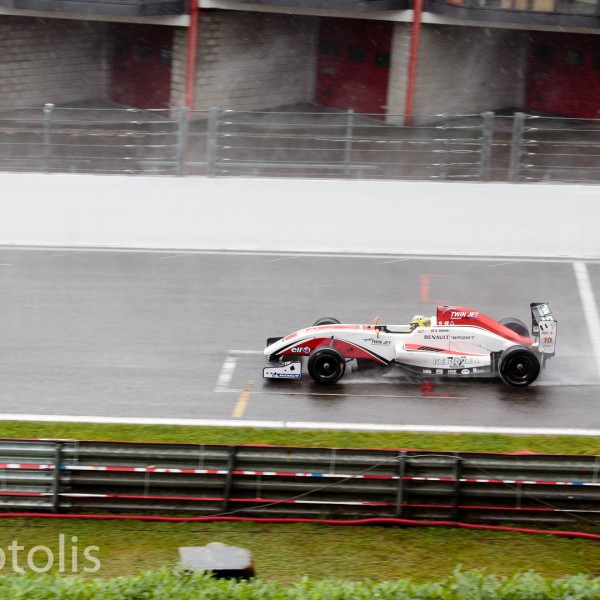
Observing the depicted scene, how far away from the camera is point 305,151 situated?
20781 millimetres

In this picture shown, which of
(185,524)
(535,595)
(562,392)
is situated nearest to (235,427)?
(185,524)

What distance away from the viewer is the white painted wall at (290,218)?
2039cm

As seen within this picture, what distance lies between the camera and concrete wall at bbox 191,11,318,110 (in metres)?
27.3

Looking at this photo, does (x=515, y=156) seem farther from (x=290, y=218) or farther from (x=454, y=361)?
(x=454, y=361)

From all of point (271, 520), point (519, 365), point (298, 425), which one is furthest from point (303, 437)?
point (519, 365)

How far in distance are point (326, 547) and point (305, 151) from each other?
35.7ft

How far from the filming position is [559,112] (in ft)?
96.9

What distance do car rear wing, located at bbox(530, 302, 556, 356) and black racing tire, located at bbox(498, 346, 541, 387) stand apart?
45cm

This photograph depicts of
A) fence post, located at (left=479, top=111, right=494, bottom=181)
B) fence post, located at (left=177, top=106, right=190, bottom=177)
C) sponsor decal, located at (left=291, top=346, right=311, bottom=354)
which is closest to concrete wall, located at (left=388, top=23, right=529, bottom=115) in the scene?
fence post, located at (left=479, top=111, right=494, bottom=181)

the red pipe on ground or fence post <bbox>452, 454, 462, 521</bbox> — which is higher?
fence post <bbox>452, 454, 462, 521</bbox>

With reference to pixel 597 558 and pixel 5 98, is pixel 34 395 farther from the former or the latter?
pixel 5 98

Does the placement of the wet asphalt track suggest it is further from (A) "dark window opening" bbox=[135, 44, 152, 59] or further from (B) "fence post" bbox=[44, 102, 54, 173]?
(A) "dark window opening" bbox=[135, 44, 152, 59]

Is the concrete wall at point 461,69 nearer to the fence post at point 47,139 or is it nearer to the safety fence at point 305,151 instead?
the safety fence at point 305,151

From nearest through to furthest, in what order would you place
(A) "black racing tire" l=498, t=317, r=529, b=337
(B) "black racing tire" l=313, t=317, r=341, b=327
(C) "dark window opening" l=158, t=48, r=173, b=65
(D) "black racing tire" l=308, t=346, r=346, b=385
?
1. (D) "black racing tire" l=308, t=346, r=346, b=385
2. (B) "black racing tire" l=313, t=317, r=341, b=327
3. (A) "black racing tire" l=498, t=317, r=529, b=337
4. (C) "dark window opening" l=158, t=48, r=173, b=65
